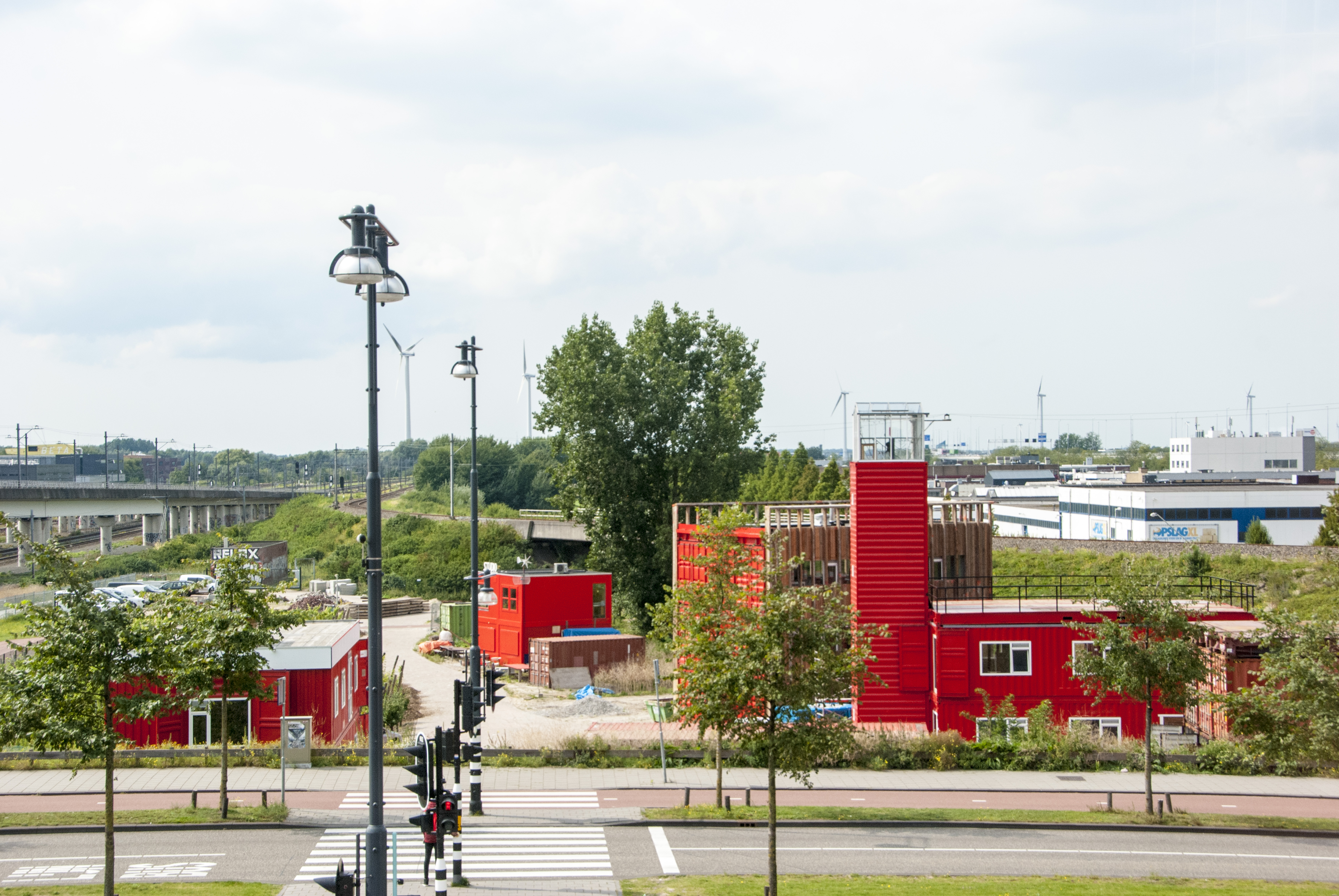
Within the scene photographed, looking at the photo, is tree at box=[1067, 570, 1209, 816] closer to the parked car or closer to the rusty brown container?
the parked car

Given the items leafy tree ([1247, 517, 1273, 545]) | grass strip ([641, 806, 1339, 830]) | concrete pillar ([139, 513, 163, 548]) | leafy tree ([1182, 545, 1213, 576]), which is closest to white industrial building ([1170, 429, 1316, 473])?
leafy tree ([1247, 517, 1273, 545])

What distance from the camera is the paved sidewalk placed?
79.9ft

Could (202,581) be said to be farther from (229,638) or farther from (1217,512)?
(1217,512)

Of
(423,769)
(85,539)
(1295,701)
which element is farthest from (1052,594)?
(85,539)

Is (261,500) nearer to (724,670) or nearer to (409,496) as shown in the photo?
(409,496)

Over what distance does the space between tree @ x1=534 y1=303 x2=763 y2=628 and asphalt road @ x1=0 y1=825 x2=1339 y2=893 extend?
117 feet

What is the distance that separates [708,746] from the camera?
27547 mm

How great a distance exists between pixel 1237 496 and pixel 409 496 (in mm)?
93776

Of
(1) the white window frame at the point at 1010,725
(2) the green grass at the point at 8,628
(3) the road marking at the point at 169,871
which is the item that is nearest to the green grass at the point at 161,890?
(3) the road marking at the point at 169,871

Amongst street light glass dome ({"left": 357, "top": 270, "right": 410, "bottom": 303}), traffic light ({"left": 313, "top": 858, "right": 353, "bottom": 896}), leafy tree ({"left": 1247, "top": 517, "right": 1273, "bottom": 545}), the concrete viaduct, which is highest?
street light glass dome ({"left": 357, "top": 270, "right": 410, "bottom": 303})

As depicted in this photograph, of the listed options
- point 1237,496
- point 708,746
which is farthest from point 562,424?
point 1237,496

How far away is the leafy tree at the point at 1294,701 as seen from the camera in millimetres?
21875

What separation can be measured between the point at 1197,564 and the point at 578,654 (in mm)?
29586

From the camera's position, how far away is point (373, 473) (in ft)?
40.1
